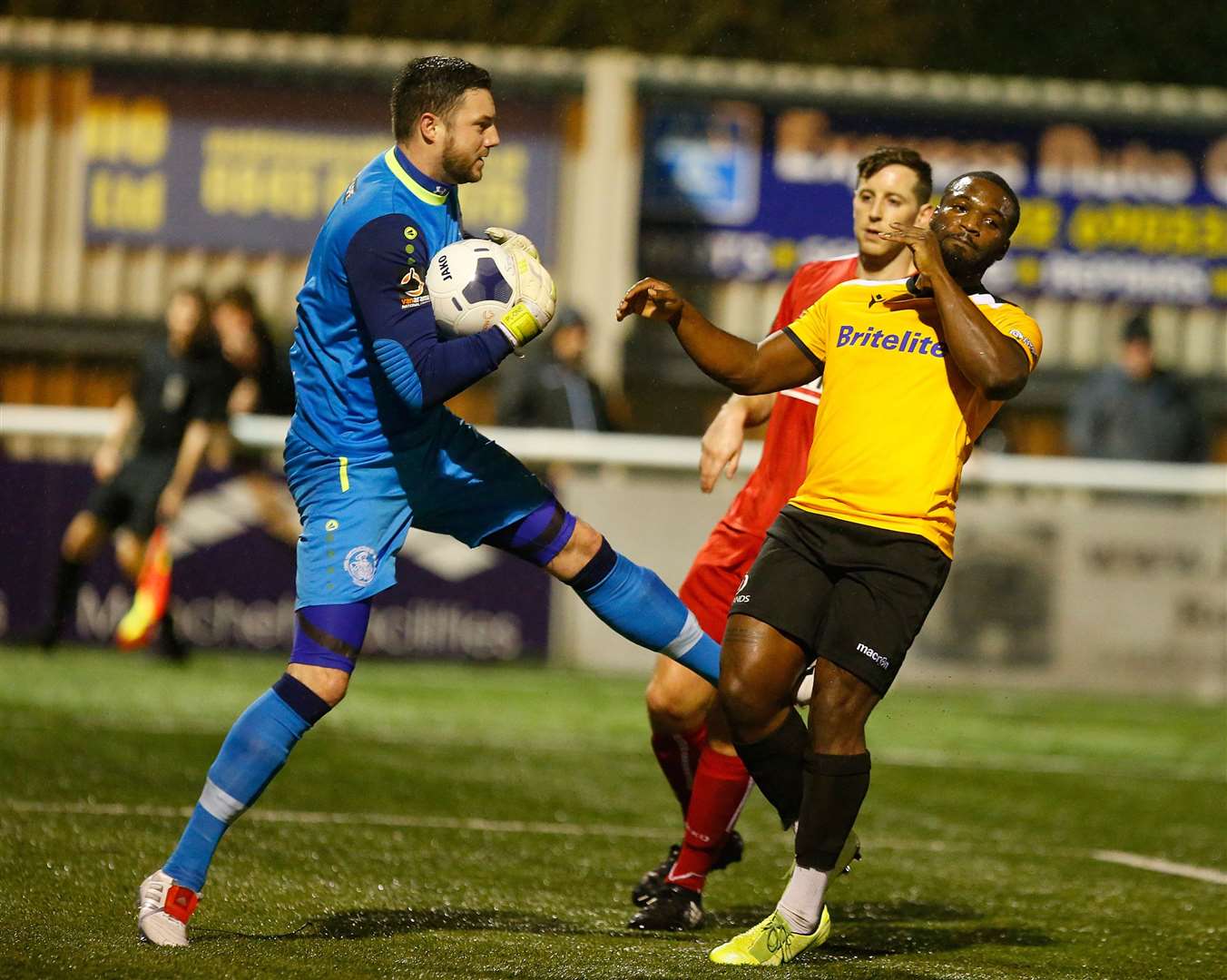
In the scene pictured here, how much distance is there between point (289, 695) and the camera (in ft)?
16.7

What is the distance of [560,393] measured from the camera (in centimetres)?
1241

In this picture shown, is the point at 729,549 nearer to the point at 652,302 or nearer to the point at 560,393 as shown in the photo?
the point at 652,302

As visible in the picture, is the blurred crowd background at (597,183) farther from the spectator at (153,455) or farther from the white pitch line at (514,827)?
the white pitch line at (514,827)

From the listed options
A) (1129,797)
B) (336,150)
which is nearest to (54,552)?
(336,150)

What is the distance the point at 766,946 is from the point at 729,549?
144 centimetres

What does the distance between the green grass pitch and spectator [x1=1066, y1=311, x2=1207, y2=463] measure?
2.02 meters

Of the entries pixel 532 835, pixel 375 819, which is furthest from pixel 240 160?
pixel 532 835

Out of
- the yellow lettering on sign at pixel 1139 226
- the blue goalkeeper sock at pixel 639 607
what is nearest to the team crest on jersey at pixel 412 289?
the blue goalkeeper sock at pixel 639 607

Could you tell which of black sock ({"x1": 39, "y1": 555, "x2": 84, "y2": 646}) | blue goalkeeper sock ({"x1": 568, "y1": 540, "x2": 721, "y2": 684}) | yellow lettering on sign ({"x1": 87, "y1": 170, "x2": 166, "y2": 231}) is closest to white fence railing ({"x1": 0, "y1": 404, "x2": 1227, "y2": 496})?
black sock ({"x1": 39, "y1": 555, "x2": 84, "y2": 646})

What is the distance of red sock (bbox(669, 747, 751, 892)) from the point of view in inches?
226

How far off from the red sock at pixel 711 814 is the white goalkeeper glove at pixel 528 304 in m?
1.42

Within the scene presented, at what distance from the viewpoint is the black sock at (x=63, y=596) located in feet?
37.7

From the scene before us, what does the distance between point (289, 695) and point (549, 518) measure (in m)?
0.87

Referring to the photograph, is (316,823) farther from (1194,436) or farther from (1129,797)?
(1194,436)
